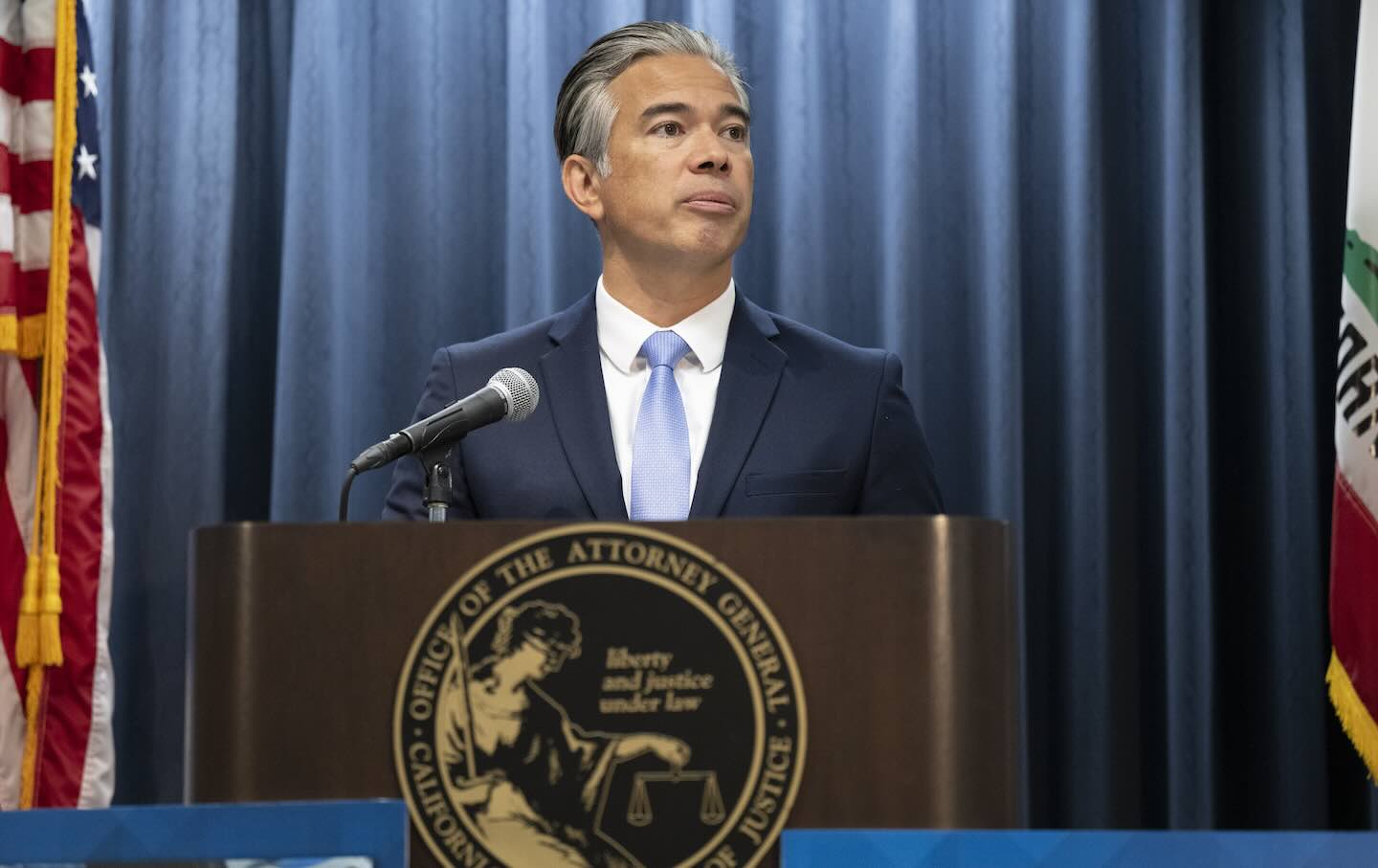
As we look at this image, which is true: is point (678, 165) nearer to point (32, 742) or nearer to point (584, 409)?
point (584, 409)

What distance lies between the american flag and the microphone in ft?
4.66

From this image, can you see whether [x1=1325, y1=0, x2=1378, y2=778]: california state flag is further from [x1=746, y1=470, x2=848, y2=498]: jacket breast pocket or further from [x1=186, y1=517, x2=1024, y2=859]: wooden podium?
[x1=186, y1=517, x2=1024, y2=859]: wooden podium

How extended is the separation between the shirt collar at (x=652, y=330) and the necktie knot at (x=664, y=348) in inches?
0.5

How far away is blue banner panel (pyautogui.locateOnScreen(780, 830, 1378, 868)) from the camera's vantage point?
0.84 m

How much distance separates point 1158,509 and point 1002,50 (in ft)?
2.93

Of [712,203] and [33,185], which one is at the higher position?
[33,185]

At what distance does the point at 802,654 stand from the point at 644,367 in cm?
102

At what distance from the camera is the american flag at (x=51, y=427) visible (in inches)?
99.9

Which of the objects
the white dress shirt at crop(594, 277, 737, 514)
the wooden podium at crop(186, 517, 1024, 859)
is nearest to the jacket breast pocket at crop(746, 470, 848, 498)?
the white dress shirt at crop(594, 277, 737, 514)

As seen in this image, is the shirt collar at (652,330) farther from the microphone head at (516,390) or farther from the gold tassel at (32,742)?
the gold tassel at (32,742)

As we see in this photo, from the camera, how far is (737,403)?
186cm

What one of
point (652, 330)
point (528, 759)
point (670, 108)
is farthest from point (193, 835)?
point (670, 108)

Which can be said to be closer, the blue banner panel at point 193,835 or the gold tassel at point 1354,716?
the blue banner panel at point 193,835

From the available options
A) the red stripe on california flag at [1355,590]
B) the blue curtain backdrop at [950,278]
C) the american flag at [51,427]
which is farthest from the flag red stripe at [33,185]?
the red stripe on california flag at [1355,590]
